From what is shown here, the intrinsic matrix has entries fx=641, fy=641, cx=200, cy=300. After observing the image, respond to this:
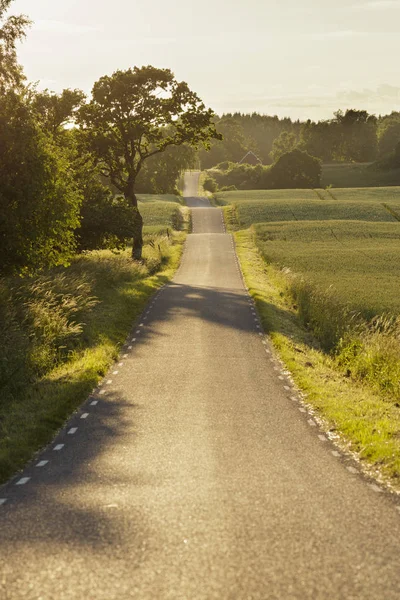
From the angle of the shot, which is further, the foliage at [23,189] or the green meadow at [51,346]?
the foliage at [23,189]

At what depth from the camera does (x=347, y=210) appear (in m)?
87.2

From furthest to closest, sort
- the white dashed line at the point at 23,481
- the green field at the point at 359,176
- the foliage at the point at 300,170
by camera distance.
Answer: the green field at the point at 359,176 → the foliage at the point at 300,170 → the white dashed line at the point at 23,481

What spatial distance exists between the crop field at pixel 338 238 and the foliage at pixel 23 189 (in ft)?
49.3

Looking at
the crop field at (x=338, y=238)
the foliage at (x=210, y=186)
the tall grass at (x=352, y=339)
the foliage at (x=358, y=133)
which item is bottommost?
the tall grass at (x=352, y=339)

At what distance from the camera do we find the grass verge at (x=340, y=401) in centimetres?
1128

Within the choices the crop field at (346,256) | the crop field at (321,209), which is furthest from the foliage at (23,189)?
the crop field at (321,209)

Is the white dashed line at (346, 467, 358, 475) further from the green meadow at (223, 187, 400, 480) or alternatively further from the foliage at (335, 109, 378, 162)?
the foliage at (335, 109, 378, 162)

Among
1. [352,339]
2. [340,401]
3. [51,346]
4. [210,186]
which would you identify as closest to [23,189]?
[51,346]

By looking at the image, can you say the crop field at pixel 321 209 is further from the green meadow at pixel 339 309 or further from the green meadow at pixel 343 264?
the green meadow at pixel 339 309

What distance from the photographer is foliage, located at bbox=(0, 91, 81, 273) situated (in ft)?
66.3

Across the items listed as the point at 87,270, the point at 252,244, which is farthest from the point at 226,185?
the point at 87,270

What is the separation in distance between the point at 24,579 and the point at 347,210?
8462 centimetres

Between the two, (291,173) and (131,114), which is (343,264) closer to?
(131,114)

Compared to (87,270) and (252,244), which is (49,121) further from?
(252,244)
